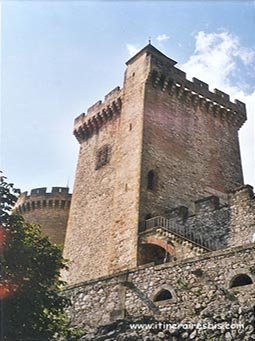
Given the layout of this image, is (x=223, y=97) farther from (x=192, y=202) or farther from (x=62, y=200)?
(x=62, y=200)

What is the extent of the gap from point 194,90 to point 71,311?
12.6m

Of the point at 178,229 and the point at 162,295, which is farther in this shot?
the point at 178,229

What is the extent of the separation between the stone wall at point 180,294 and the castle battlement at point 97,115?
11027 mm

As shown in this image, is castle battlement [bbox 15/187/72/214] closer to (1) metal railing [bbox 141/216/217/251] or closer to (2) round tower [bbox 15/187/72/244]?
(2) round tower [bbox 15/187/72/244]

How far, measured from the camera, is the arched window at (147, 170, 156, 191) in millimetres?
18359

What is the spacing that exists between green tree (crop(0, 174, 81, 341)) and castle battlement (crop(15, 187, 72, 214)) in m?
14.5

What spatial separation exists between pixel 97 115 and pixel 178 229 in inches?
340

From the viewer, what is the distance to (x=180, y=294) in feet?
37.2

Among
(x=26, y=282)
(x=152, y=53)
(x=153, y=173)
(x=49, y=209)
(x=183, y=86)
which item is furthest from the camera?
(x=49, y=209)

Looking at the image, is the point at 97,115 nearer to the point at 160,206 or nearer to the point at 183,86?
the point at 183,86

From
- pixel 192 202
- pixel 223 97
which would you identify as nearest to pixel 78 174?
pixel 192 202

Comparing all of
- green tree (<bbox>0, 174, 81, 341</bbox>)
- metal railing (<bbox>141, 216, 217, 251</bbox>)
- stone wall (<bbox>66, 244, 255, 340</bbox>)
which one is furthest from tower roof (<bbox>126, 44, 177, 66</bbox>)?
green tree (<bbox>0, 174, 81, 341</bbox>)

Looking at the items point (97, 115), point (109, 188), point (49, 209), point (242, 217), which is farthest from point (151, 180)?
point (49, 209)

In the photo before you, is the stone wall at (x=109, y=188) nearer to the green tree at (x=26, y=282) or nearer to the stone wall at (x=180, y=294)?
the stone wall at (x=180, y=294)
